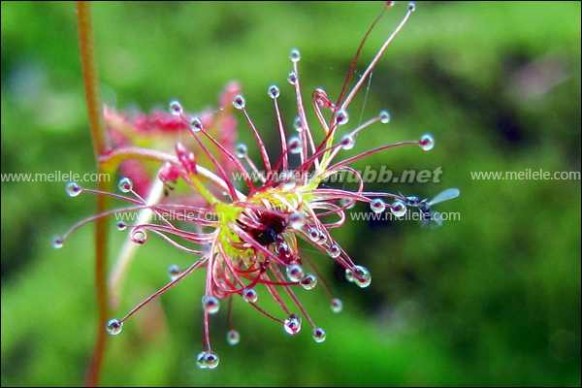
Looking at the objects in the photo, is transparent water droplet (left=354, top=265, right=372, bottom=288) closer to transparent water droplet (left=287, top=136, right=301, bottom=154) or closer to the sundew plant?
the sundew plant

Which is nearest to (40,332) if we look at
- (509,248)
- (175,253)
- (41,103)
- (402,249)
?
(175,253)

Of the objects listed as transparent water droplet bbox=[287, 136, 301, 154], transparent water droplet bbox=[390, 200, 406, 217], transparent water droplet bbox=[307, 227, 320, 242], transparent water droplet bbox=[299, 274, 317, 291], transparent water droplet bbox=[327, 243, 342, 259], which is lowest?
transparent water droplet bbox=[299, 274, 317, 291]

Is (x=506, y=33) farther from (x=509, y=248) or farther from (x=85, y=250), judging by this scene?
(x=85, y=250)
